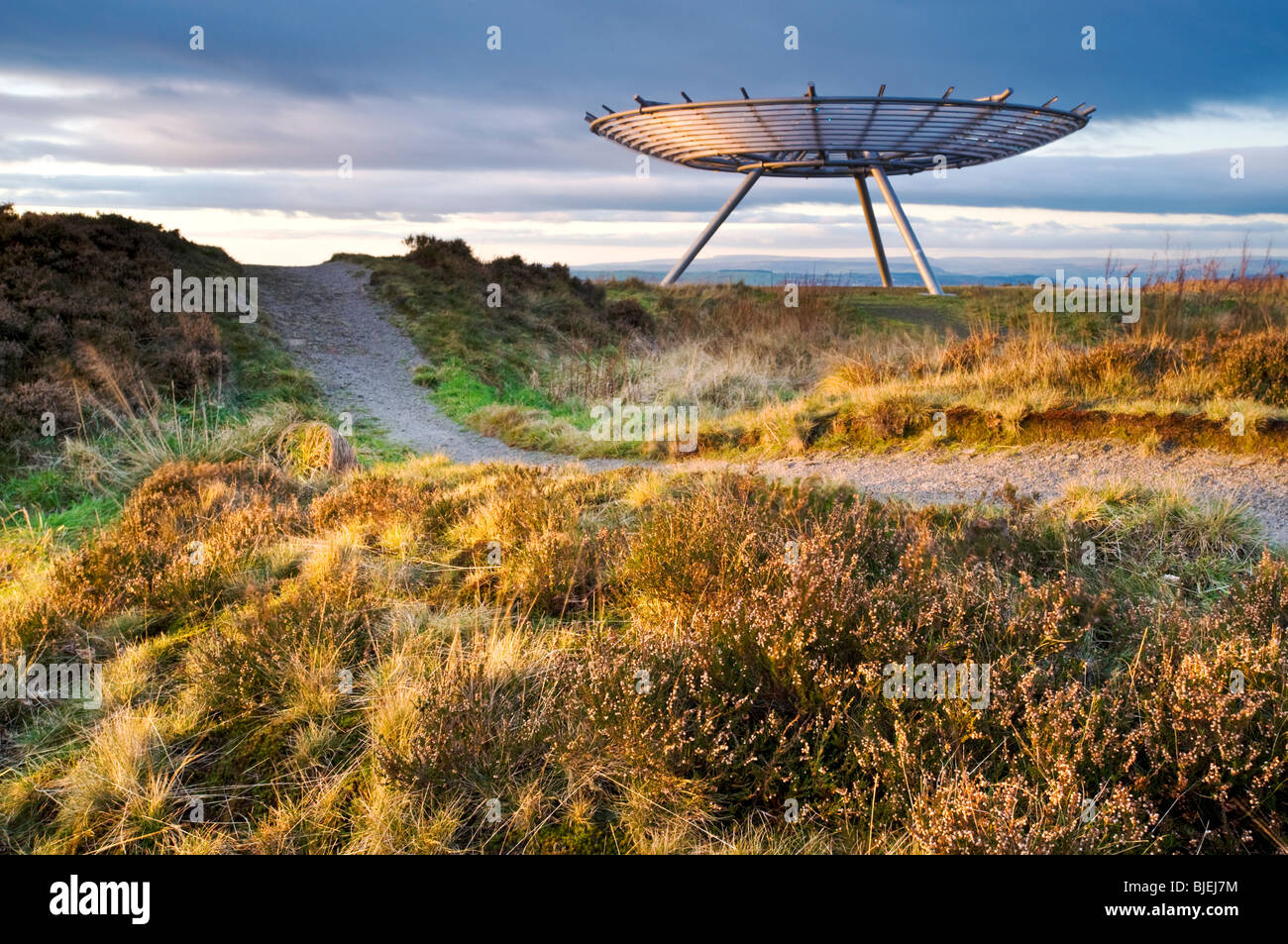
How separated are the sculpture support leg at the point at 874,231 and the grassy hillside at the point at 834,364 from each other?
530cm

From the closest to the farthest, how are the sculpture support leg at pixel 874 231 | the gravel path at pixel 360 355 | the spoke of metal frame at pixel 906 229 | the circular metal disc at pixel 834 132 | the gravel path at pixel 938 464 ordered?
the gravel path at pixel 938 464 < the gravel path at pixel 360 355 < the circular metal disc at pixel 834 132 < the spoke of metal frame at pixel 906 229 < the sculpture support leg at pixel 874 231

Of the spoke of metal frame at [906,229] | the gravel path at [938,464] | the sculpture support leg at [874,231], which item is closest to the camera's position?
the gravel path at [938,464]

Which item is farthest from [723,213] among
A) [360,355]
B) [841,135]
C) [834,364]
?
[834,364]

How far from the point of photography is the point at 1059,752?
2.97m

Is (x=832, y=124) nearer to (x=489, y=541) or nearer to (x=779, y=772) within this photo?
(x=489, y=541)

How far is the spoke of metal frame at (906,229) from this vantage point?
27.0 meters

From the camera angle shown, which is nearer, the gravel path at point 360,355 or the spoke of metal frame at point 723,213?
the gravel path at point 360,355

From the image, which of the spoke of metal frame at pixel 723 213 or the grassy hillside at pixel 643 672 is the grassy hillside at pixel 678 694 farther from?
the spoke of metal frame at pixel 723 213

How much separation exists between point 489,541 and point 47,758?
258 cm

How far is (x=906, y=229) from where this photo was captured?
27.1 meters

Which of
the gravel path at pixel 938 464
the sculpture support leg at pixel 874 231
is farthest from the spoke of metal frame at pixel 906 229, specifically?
the gravel path at pixel 938 464

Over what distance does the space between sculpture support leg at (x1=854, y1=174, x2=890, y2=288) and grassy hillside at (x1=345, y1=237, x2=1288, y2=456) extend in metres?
5.30

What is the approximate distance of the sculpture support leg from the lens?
29125 mm

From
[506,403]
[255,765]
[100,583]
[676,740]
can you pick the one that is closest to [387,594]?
[255,765]
